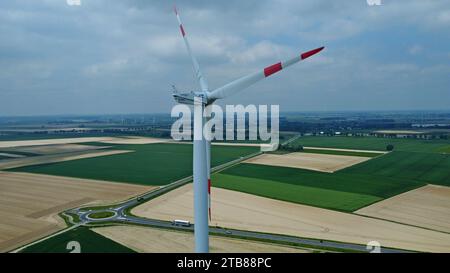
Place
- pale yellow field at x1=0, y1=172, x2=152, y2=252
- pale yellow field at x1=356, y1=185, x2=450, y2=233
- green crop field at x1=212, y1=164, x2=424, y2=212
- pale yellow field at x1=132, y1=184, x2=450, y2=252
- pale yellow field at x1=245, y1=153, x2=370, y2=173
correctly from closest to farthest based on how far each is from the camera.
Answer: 1. pale yellow field at x1=132, y1=184, x2=450, y2=252
2. pale yellow field at x1=0, y1=172, x2=152, y2=252
3. pale yellow field at x1=356, y1=185, x2=450, y2=233
4. green crop field at x1=212, y1=164, x2=424, y2=212
5. pale yellow field at x1=245, y1=153, x2=370, y2=173

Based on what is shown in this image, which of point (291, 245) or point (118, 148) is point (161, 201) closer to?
point (291, 245)

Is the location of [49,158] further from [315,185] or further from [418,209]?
[418,209]

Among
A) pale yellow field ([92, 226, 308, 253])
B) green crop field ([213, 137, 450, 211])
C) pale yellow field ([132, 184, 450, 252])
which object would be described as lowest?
pale yellow field ([92, 226, 308, 253])

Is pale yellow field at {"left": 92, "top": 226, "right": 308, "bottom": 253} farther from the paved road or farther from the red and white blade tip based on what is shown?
the red and white blade tip

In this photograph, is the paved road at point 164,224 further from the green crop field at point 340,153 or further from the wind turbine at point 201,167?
the green crop field at point 340,153

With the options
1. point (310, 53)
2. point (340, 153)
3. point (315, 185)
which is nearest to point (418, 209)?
point (315, 185)

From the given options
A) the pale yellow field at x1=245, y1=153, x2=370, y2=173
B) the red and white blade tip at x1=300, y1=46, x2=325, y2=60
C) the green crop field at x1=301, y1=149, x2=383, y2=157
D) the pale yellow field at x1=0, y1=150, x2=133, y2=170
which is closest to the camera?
the red and white blade tip at x1=300, y1=46, x2=325, y2=60

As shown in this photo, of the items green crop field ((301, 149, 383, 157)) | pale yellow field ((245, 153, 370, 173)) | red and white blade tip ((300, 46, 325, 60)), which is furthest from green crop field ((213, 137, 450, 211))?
red and white blade tip ((300, 46, 325, 60))
